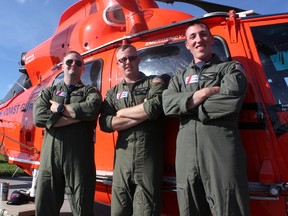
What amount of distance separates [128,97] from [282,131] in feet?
4.62

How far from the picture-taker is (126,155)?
2.89m

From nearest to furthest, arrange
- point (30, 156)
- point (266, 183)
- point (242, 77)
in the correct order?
point (242, 77) < point (266, 183) < point (30, 156)

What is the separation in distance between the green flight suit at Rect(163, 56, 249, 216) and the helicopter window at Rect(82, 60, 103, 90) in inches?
59.6

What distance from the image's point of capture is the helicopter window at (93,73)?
3853 mm

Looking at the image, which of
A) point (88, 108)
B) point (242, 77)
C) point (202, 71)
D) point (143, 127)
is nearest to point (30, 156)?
point (88, 108)

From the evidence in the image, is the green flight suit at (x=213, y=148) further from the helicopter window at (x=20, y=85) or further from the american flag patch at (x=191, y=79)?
the helicopter window at (x=20, y=85)

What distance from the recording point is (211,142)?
2336mm

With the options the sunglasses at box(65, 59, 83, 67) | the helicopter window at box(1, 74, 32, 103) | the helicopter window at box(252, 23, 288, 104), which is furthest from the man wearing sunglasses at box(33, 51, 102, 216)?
the helicopter window at box(1, 74, 32, 103)

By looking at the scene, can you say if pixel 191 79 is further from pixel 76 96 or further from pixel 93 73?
pixel 93 73

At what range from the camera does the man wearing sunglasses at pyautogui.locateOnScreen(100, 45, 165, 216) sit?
9.10ft

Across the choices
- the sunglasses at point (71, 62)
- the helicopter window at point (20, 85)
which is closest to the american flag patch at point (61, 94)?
the sunglasses at point (71, 62)

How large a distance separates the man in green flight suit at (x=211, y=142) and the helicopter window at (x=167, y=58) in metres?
0.56

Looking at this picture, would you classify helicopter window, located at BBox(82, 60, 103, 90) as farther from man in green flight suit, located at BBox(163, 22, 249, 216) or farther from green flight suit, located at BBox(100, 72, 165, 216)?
man in green flight suit, located at BBox(163, 22, 249, 216)

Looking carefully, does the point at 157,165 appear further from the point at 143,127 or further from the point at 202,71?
the point at 202,71
